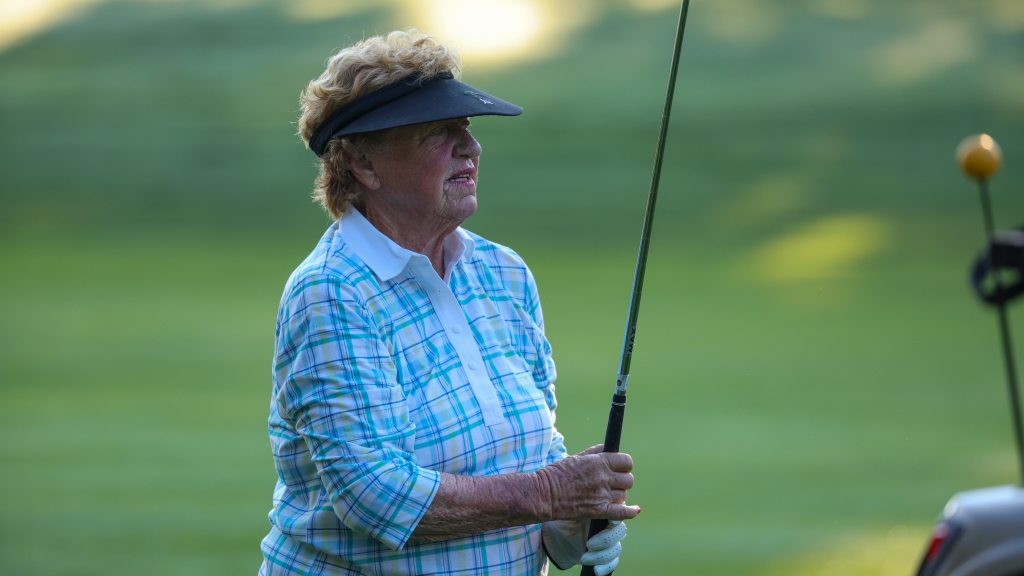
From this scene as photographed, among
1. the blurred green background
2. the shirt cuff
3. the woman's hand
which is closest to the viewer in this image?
the shirt cuff

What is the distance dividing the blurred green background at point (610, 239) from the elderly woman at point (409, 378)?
2.82 m

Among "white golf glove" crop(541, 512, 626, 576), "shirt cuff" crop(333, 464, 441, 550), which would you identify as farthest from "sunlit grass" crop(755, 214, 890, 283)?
"shirt cuff" crop(333, 464, 441, 550)

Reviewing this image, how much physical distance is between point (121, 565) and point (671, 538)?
214cm

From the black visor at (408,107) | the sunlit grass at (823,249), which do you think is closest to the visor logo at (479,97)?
the black visor at (408,107)

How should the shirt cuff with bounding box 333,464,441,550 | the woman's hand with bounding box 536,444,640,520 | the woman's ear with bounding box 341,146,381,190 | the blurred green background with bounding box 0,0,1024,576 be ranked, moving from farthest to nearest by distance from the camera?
1. the blurred green background with bounding box 0,0,1024,576
2. the woman's ear with bounding box 341,146,381,190
3. the woman's hand with bounding box 536,444,640,520
4. the shirt cuff with bounding box 333,464,441,550

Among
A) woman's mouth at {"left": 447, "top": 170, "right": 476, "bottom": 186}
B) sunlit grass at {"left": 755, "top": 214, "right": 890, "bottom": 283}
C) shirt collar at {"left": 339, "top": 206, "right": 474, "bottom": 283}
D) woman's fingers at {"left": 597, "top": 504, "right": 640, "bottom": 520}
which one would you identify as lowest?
woman's fingers at {"left": 597, "top": 504, "right": 640, "bottom": 520}

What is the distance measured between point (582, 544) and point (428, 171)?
0.68 m

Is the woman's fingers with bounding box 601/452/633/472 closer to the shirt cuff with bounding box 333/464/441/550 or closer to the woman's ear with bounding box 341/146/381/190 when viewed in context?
the shirt cuff with bounding box 333/464/441/550

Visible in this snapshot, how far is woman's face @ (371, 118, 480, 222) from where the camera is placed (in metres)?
1.65

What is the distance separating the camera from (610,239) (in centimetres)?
837

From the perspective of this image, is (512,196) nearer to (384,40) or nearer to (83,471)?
(83,471)

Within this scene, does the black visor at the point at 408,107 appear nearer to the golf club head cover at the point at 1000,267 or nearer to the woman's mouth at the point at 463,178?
the woman's mouth at the point at 463,178

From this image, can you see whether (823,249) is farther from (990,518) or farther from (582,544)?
(990,518)

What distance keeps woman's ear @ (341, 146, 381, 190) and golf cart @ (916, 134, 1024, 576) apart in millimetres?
909
